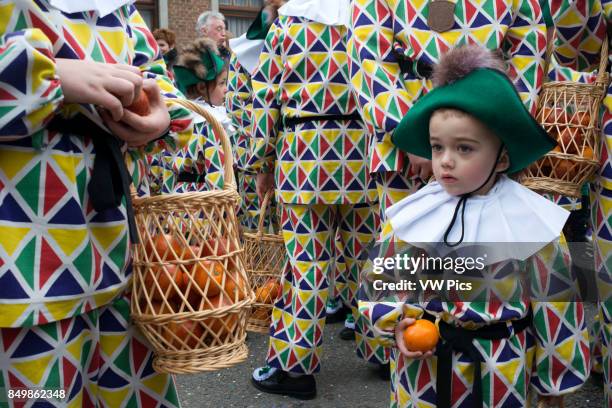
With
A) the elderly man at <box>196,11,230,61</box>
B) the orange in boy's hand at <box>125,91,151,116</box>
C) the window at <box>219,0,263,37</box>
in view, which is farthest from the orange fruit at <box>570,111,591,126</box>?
the window at <box>219,0,263,37</box>

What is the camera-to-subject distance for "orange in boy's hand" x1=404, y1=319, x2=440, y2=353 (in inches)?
72.6

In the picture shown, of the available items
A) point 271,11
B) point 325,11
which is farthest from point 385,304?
point 271,11

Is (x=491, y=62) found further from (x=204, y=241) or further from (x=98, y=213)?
(x=98, y=213)

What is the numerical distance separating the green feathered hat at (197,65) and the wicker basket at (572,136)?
2944mm

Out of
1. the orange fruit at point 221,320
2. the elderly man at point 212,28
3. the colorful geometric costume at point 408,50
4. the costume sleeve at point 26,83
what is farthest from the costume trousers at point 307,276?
the elderly man at point 212,28

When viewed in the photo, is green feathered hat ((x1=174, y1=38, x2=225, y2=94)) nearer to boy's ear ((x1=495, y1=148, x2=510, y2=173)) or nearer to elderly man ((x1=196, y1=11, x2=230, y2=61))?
elderly man ((x1=196, y1=11, x2=230, y2=61))

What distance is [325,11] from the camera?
3238 mm

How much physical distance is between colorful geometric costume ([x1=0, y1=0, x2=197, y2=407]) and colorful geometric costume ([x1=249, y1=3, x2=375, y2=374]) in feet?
5.66

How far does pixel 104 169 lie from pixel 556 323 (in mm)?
1315

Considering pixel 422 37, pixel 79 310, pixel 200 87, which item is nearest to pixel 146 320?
pixel 79 310

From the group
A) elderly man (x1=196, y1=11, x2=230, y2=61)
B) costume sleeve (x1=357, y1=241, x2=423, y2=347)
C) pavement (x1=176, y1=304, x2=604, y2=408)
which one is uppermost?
elderly man (x1=196, y1=11, x2=230, y2=61)

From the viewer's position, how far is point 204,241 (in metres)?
1.66

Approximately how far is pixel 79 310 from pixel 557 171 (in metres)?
1.86

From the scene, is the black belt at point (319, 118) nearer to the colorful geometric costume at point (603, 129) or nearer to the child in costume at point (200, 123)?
the colorful geometric costume at point (603, 129)
